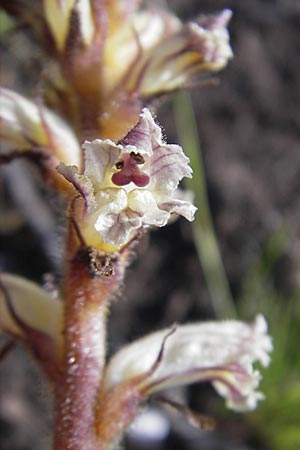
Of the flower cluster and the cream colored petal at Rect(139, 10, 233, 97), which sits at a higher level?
the cream colored petal at Rect(139, 10, 233, 97)

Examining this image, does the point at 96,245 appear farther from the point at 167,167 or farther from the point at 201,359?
the point at 201,359

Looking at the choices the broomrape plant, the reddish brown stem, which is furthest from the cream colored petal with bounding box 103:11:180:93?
the reddish brown stem

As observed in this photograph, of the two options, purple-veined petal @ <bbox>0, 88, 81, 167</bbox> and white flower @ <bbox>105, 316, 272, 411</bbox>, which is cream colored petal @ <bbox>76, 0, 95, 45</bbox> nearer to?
purple-veined petal @ <bbox>0, 88, 81, 167</bbox>

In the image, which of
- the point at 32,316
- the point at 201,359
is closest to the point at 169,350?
the point at 201,359

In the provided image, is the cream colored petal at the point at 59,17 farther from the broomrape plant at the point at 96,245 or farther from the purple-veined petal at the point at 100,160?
the purple-veined petal at the point at 100,160

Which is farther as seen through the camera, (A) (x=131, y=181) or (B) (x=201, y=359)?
(B) (x=201, y=359)

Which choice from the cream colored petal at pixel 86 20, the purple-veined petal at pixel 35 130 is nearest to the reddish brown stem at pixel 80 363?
the purple-veined petal at pixel 35 130
